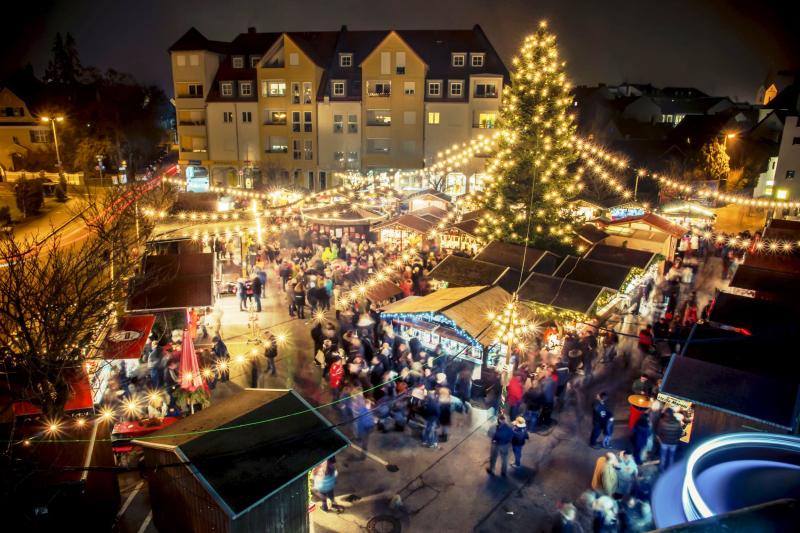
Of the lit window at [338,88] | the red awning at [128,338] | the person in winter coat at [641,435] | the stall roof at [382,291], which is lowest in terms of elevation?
the person in winter coat at [641,435]

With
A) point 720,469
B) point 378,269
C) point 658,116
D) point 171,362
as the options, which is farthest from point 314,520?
point 658,116

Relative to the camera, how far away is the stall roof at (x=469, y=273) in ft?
49.0

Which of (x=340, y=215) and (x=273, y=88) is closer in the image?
(x=340, y=215)

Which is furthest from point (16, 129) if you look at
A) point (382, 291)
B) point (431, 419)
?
point (431, 419)

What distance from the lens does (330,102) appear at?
119 ft

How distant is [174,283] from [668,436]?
11.8m

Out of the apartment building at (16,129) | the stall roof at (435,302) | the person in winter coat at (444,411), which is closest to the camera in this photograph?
the person in winter coat at (444,411)

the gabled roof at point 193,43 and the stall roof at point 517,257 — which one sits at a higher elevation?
the gabled roof at point 193,43

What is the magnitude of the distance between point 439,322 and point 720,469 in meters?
8.87

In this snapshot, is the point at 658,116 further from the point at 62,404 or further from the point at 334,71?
the point at 62,404

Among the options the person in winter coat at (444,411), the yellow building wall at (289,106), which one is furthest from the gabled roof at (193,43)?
the person in winter coat at (444,411)

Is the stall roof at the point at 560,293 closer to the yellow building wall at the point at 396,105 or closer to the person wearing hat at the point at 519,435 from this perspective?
the person wearing hat at the point at 519,435

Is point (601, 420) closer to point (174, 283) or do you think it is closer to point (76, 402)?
point (76, 402)

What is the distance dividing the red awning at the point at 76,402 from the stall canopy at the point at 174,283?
11.9 feet
